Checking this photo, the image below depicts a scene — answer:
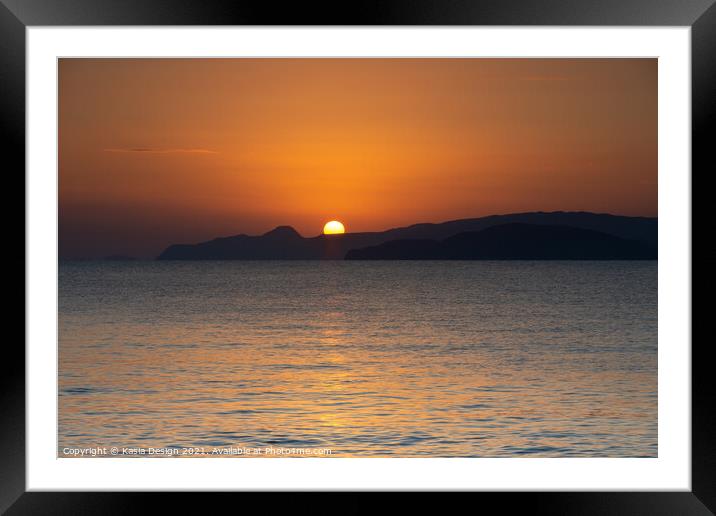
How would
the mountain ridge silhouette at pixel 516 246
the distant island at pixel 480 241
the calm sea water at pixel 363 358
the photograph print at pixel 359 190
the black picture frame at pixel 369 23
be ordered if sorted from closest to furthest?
the black picture frame at pixel 369 23
the calm sea water at pixel 363 358
the photograph print at pixel 359 190
the distant island at pixel 480 241
the mountain ridge silhouette at pixel 516 246

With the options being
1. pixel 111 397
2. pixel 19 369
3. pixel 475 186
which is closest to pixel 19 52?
pixel 19 369

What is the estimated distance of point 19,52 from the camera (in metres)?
2.18

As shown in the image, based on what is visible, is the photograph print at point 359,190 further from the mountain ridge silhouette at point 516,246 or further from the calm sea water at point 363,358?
the calm sea water at point 363,358

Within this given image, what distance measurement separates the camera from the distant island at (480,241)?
29453mm

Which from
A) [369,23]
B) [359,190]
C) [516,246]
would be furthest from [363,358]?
[516,246]

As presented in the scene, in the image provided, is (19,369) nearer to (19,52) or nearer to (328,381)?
(19,52)

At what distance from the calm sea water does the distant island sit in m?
0.56

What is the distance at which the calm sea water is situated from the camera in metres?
9.86

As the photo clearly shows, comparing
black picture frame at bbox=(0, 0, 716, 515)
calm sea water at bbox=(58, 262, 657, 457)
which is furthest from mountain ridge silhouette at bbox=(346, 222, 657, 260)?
black picture frame at bbox=(0, 0, 716, 515)

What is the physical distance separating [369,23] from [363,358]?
1473cm

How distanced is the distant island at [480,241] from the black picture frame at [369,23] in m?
27.2

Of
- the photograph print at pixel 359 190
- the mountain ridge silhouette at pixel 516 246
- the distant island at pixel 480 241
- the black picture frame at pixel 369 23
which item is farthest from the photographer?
the mountain ridge silhouette at pixel 516 246

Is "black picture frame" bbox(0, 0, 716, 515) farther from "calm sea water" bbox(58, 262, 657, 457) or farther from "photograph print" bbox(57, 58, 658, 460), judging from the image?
"photograph print" bbox(57, 58, 658, 460)

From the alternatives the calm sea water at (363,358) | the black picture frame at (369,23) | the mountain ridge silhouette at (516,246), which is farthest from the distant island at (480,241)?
the black picture frame at (369,23)
